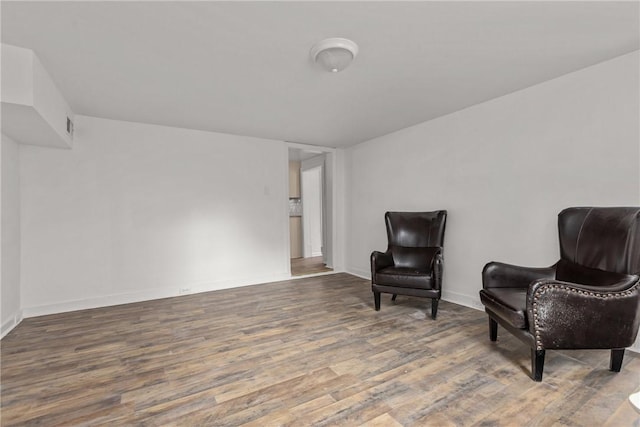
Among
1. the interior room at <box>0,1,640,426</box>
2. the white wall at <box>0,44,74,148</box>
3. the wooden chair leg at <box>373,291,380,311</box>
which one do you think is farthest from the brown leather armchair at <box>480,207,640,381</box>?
the white wall at <box>0,44,74,148</box>

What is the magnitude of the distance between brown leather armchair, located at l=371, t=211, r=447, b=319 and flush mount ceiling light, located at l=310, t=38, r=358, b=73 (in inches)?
80.5

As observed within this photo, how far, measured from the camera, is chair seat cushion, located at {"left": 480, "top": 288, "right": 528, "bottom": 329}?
6.47 feet

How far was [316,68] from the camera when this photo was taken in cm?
239

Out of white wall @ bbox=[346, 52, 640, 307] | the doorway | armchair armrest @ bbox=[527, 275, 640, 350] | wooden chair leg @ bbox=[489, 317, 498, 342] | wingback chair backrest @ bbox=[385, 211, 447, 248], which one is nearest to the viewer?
armchair armrest @ bbox=[527, 275, 640, 350]

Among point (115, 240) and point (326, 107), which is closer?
point (326, 107)

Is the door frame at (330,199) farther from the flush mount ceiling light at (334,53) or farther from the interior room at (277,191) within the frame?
the flush mount ceiling light at (334,53)

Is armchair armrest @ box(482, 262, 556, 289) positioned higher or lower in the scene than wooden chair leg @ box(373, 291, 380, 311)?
higher

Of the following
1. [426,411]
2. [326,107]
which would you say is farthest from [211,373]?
[326,107]

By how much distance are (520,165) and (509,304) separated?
157cm

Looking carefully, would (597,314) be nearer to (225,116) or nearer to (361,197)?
(361,197)

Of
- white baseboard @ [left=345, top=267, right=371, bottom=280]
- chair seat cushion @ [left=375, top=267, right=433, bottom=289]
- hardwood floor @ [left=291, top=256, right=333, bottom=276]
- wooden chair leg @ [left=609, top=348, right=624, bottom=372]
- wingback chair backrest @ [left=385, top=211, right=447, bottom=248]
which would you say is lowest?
hardwood floor @ [left=291, top=256, right=333, bottom=276]

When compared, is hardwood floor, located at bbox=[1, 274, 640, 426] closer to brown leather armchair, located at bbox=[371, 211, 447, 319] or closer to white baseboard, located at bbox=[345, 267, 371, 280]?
brown leather armchair, located at bbox=[371, 211, 447, 319]

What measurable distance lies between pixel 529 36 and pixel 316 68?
1.54 meters

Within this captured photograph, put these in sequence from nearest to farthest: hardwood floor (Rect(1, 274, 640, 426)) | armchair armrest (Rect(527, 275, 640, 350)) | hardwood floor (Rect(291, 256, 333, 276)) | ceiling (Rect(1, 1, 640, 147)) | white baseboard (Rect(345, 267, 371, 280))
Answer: hardwood floor (Rect(1, 274, 640, 426)), ceiling (Rect(1, 1, 640, 147)), armchair armrest (Rect(527, 275, 640, 350)), white baseboard (Rect(345, 267, 371, 280)), hardwood floor (Rect(291, 256, 333, 276))
